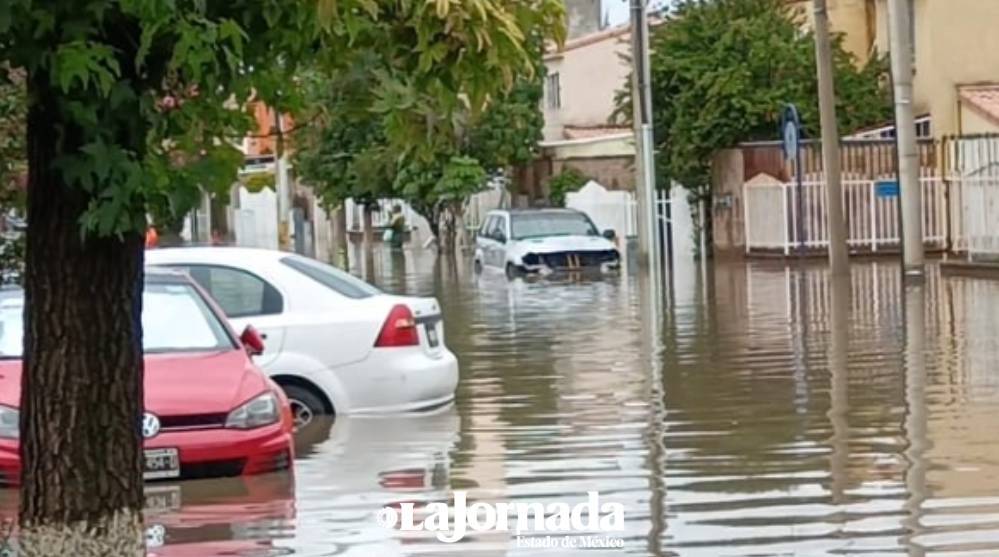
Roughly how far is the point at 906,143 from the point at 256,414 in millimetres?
19922

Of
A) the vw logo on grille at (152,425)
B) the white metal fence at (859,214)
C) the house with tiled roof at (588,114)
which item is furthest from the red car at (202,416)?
the house with tiled roof at (588,114)

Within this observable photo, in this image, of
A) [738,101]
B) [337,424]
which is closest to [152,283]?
[337,424]

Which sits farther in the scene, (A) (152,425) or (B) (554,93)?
(B) (554,93)

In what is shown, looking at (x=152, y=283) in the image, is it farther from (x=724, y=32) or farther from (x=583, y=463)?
(x=724, y=32)

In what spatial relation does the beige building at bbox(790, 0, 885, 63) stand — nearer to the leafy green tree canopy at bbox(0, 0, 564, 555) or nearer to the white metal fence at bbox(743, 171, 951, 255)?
the white metal fence at bbox(743, 171, 951, 255)

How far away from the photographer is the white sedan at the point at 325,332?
14.3m

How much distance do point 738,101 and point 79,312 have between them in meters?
37.1

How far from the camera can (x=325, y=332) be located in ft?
46.9

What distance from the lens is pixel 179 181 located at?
4992mm

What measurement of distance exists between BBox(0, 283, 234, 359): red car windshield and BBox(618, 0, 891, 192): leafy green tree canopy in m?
30.1

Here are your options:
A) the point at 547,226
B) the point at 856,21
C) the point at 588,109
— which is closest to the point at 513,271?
the point at 547,226

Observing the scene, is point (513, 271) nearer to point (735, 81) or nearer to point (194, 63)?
point (735, 81)

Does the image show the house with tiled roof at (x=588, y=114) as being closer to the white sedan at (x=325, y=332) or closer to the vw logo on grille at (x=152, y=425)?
the white sedan at (x=325, y=332)

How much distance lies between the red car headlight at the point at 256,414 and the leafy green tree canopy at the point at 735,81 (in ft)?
103
